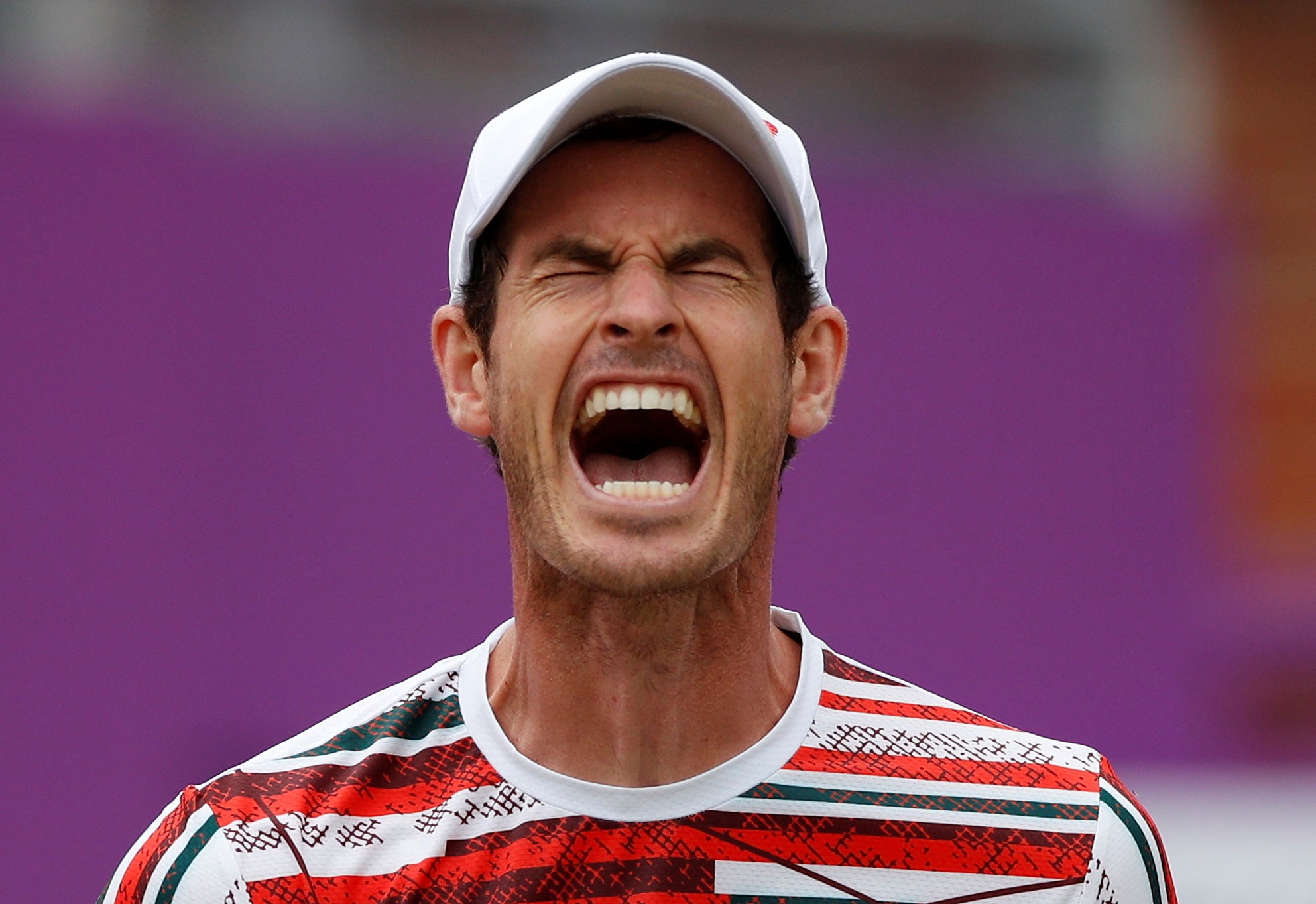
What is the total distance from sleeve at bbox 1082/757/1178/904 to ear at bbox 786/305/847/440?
0.65m

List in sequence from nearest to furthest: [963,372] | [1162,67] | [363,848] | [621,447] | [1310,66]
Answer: [363,848], [621,447], [963,372], [1162,67], [1310,66]

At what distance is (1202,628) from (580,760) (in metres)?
4.39

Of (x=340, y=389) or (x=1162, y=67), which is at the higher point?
(x=1162, y=67)

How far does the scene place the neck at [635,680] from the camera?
2260 millimetres

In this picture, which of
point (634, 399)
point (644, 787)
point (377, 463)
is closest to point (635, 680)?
point (644, 787)

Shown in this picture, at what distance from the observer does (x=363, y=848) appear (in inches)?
86.7

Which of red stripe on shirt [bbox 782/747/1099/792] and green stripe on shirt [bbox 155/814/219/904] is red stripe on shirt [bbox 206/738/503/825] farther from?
red stripe on shirt [bbox 782/747/1099/792]

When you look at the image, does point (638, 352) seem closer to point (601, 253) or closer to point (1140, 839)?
point (601, 253)

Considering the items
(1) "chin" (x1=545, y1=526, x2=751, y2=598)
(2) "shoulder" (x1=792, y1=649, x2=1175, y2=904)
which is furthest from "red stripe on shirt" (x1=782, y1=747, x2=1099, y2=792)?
(1) "chin" (x1=545, y1=526, x2=751, y2=598)

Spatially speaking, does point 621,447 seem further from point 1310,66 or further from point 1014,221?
point 1310,66

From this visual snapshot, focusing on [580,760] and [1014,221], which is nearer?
[580,760]

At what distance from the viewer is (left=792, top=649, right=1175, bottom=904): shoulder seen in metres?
2.27

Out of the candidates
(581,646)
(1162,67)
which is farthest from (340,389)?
(1162,67)

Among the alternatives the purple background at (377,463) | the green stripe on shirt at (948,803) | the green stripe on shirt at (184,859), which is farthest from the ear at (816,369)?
the purple background at (377,463)
